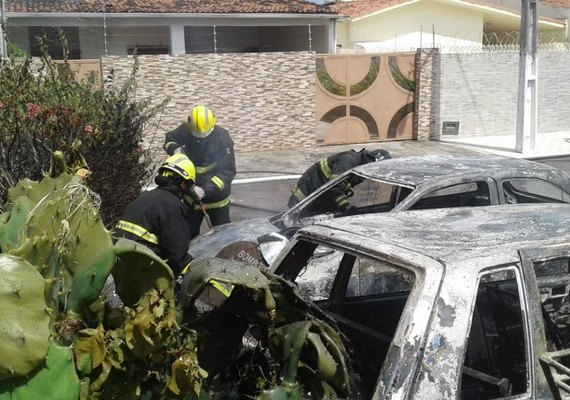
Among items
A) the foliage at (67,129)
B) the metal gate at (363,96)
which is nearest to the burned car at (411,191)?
the foliage at (67,129)

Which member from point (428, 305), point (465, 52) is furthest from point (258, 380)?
point (465, 52)

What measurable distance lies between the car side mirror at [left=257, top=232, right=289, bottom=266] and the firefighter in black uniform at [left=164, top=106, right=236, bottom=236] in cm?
146

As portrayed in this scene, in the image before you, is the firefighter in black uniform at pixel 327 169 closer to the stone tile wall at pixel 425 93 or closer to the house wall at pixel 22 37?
the stone tile wall at pixel 425 93

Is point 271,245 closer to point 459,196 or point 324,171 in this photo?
point 459,196

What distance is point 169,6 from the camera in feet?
70.3

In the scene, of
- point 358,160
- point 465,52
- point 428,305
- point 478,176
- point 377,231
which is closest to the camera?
point 428,305

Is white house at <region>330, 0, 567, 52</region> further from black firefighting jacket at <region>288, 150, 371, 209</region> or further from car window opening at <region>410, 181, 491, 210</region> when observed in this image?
car window opening at <region>410, 181, 491, 210</region>

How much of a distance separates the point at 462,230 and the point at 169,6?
19.6 metres

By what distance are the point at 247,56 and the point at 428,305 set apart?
49.0ft

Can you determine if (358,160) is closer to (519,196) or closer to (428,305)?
(519,196)

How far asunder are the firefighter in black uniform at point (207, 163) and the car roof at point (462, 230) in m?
3.90

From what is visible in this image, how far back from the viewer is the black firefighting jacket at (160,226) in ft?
17.0

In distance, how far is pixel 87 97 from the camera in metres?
7.25

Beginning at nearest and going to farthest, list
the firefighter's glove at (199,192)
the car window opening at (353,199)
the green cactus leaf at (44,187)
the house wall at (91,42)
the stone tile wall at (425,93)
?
the green cactus leaf at (44,187)
the car window opening at (353,199)
the firefighter's glove at (199,192)
the stone tile wall at (425,93)
the house wall at (91,42)
